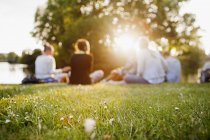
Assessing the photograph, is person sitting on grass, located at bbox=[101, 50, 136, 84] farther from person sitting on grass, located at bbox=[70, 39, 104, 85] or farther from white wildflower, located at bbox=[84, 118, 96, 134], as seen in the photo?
white wildflower, located at bbox=[84, 118, 96, 134]

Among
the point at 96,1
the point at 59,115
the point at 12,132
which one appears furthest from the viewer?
the point at 96,1

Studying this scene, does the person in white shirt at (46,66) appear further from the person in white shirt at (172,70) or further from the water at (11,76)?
the person in white shirt at (172,70)

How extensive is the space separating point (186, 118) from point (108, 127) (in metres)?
0.83

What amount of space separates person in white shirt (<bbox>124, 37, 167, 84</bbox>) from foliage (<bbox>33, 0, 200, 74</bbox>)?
23.0 meters

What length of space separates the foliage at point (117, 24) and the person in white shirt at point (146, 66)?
23023mm

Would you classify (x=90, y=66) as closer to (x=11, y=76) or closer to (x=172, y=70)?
(x=172, y=70)

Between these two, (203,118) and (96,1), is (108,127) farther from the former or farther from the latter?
(96,1)

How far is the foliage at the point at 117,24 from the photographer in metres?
38.0

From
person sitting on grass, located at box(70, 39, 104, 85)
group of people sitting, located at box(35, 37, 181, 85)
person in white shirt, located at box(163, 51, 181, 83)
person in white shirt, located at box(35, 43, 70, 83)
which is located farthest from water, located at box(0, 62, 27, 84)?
person in white shirt, located at box(163, 51, 181, 83)

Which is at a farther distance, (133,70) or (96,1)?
(96,1)

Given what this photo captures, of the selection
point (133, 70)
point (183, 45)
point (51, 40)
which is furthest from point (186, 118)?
point (51, 40)

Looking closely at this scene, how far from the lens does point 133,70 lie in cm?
1477

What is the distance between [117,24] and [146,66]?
25014mm

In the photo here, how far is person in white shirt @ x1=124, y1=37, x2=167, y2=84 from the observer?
14002 millimetres
